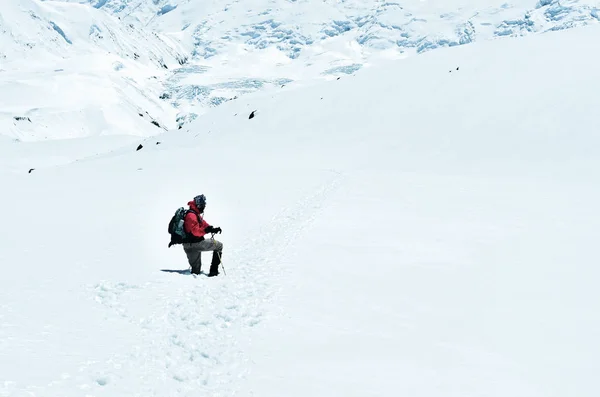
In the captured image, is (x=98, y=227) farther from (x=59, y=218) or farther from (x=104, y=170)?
(x=104, y=170)

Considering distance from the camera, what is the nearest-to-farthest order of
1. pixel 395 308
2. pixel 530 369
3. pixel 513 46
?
1. pixel 530 369
2. pixel 395 308
3. pixel 513 46

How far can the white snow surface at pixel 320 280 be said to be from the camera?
865 centimetres

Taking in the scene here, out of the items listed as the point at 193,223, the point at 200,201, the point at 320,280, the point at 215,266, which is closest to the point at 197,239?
the point at 193,223

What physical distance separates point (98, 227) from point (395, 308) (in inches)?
459

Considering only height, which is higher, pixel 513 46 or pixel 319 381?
pixel 319 381

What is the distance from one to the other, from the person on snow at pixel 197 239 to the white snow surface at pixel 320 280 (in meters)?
0.47

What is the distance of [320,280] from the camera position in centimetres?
1388

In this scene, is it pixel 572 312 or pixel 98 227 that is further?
pixel 98 227

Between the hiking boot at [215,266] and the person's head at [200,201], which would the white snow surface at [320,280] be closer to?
the hiking boot at [215,266]

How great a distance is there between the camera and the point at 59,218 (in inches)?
804

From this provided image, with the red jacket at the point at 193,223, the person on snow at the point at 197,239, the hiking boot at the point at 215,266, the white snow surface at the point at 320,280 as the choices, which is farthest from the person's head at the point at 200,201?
the white snow surface at the point at 320,280

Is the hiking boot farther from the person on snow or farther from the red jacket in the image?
the red jacket

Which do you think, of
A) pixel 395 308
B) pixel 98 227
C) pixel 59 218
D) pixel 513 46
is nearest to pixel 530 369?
pixel 395 308

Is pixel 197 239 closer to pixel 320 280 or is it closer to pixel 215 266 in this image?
pixel 215 266
